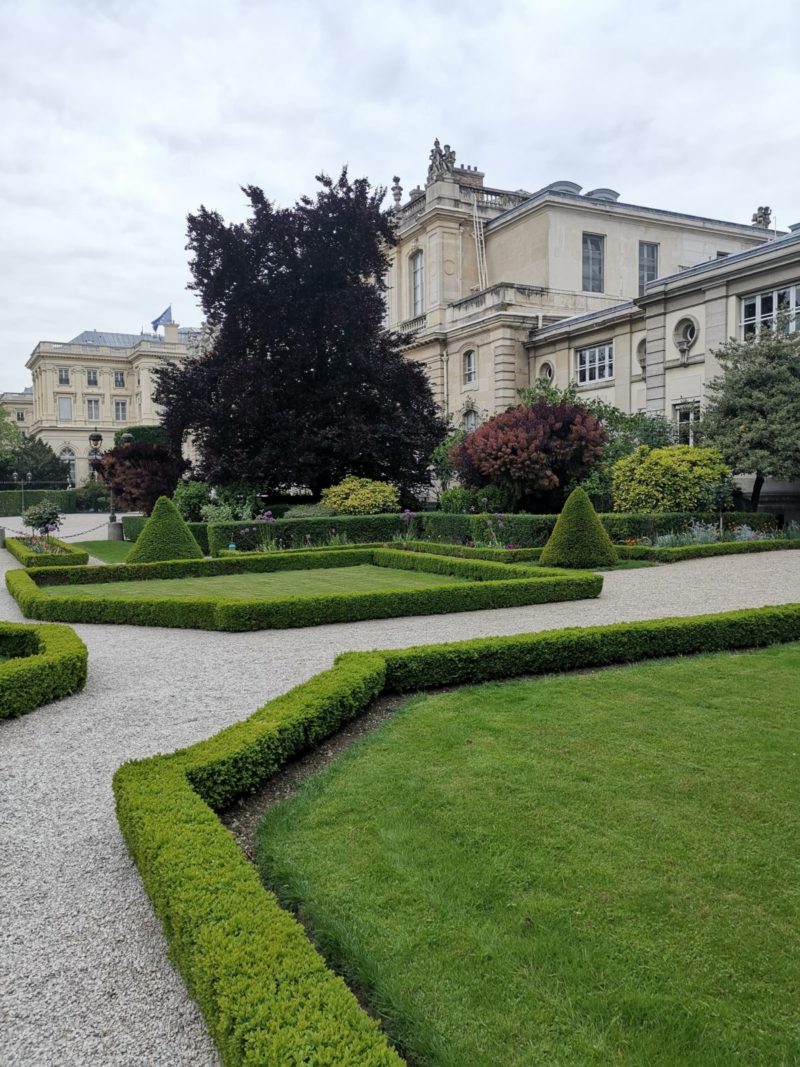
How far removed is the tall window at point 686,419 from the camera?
70.8ft

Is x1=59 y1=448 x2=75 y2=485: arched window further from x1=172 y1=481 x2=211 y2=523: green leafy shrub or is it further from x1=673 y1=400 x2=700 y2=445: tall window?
x1=673 y1=400 x2=700 y2=445: tall window

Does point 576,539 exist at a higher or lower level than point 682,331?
lower

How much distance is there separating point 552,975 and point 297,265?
22292 millimetres

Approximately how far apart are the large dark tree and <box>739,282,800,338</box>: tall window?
8.99 meters

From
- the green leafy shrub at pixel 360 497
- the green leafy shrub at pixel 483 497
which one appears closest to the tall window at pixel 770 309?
the green leafy shrub at pixel 483 497

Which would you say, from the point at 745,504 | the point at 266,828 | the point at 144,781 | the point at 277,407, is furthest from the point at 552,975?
the point at 277,407

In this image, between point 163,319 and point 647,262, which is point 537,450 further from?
point 163,319

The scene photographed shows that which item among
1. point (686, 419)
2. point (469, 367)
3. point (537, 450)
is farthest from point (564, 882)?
point (469, 367)

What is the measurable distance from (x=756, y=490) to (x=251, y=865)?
18412 millimetres

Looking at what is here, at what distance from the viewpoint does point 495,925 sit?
295 cm

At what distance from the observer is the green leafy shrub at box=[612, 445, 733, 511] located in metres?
17.6

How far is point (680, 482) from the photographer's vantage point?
57.8 feet

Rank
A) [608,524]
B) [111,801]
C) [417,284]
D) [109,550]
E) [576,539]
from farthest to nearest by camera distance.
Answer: [417,284] → [109,550] → [608,524] → [576,539] → [111,801]

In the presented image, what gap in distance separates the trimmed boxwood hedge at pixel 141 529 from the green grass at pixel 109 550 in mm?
525
